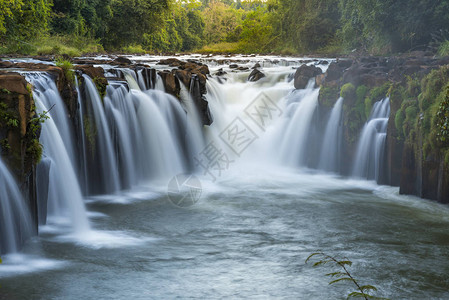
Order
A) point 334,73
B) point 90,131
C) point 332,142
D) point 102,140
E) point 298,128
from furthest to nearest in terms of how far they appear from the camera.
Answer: point 298,128, point 334,73, point 332,142, point 102,140, point 90,131

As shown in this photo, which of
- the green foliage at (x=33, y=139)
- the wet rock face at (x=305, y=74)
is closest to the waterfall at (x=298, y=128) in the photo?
the wet rock face at (x=305, y=74)

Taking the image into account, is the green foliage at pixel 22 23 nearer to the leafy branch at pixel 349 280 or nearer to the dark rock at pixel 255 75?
the dark rock at pixel 255 75

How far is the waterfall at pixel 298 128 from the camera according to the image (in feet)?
50.7

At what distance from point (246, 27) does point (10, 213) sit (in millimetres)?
53554

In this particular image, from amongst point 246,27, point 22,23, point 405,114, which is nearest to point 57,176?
point 405,114

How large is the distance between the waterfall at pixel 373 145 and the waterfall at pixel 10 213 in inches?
330

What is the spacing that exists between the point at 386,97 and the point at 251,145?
16.0ft

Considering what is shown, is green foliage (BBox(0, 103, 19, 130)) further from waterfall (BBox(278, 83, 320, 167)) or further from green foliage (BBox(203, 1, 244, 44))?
green foliage (BBox(203, 1, 244, 44))

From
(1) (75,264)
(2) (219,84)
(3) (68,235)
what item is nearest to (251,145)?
(2) (219,84)

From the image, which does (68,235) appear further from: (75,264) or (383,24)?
(383,24)

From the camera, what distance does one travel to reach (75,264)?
7.14 meters

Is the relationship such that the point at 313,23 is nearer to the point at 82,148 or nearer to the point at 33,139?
the point at 82,148

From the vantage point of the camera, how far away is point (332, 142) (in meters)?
14.6

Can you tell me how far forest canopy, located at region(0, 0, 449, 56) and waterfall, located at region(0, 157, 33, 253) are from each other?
13544 mm
